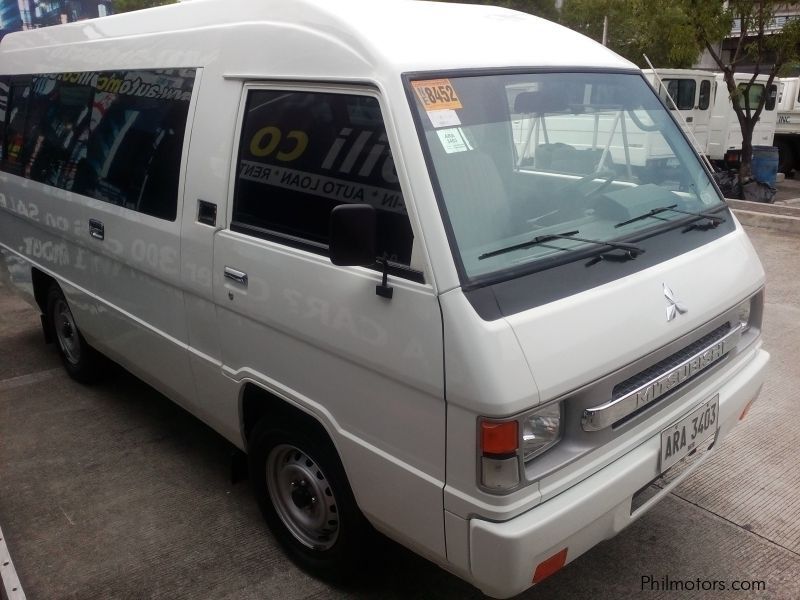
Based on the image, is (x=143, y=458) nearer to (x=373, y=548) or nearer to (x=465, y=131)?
(x=373, y=548)

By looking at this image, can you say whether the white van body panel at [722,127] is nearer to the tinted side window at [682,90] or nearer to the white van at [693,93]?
the white van at [693,93]

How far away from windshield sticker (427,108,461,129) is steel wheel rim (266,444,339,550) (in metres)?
1.37

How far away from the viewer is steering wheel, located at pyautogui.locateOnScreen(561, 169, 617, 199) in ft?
8.72

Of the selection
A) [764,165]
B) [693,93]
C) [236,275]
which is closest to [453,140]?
[236,275]

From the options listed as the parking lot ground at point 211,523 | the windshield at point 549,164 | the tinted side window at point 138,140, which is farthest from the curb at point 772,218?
the tinted side window at point 138,140

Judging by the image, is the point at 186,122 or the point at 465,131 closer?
the point at 465,131

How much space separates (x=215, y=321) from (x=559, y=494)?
162 cm

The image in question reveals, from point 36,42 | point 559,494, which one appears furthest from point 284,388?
point 36,42

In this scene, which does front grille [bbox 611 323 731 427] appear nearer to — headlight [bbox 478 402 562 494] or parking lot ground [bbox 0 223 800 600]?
headlight [bbox 478 402 562 494]

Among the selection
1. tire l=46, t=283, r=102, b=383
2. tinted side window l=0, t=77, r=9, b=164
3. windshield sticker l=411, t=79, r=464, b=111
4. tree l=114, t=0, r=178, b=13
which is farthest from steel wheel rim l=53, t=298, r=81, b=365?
tree l=114, t=0, r=178, b=13

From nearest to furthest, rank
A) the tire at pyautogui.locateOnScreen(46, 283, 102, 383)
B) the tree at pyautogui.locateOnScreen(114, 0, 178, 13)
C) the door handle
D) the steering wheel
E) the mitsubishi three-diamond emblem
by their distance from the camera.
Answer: the mitsubishi three-diamond emblem < the steering wheel < the door handle < the tire at pyautogui.locateOnScreen(46, 283, 102, 383) < the tree at pyautogui.locateOnScreen(114, 0, 178, 13)

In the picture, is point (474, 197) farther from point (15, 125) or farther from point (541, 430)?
point (15, 125)

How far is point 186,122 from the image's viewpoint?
3.11m

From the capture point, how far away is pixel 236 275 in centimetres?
281
